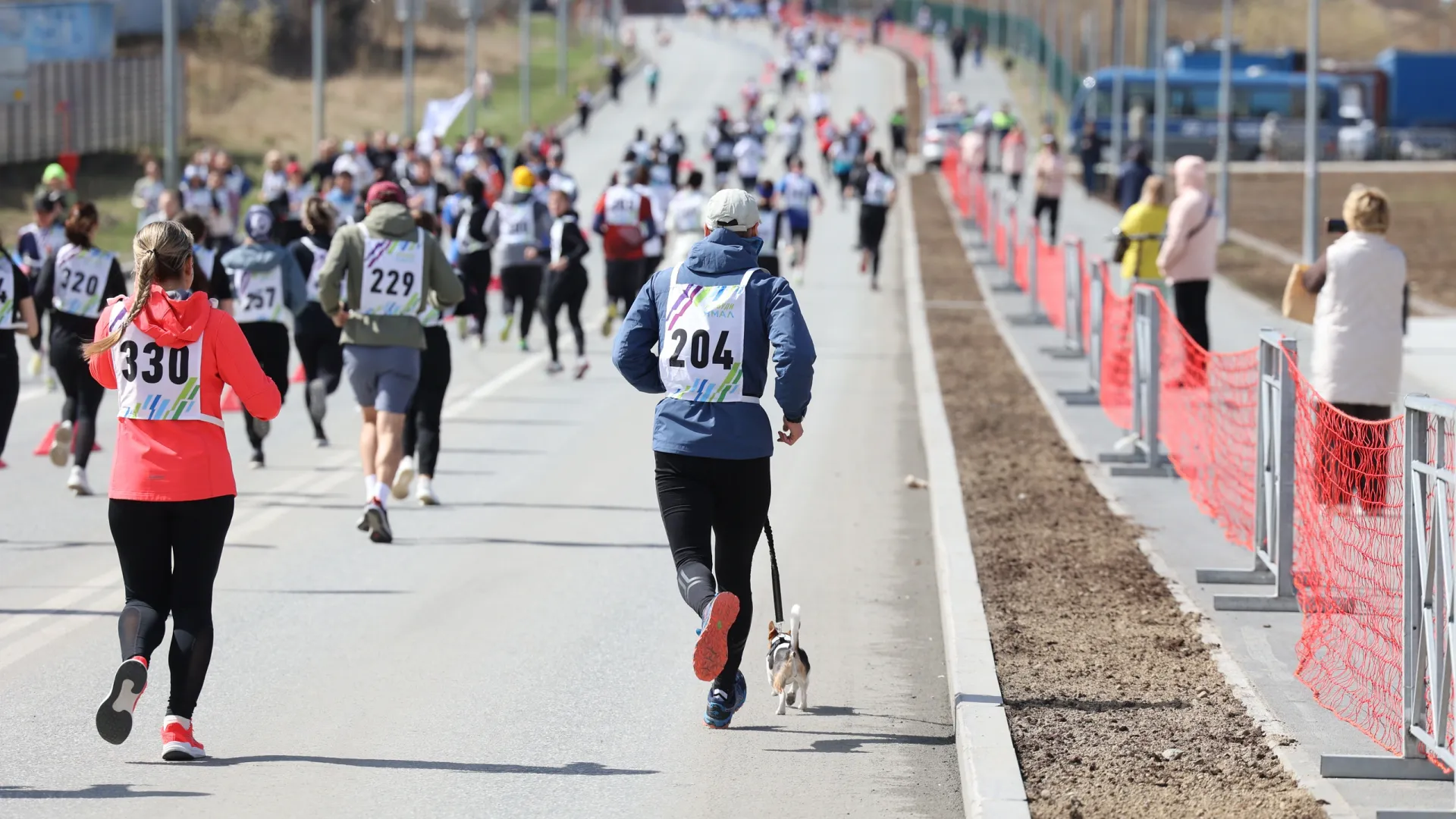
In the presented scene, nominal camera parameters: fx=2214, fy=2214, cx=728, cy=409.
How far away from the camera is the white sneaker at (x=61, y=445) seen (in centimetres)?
1320

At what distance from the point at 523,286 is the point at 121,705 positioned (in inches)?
573

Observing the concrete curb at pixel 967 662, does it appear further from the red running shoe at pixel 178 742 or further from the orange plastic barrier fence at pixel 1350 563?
the red running shoe at pixel 178 742

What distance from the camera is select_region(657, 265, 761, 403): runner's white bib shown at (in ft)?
23.8

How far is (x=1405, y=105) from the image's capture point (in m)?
80.4

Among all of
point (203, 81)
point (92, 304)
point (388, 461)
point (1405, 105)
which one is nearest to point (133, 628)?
point (388, 461)

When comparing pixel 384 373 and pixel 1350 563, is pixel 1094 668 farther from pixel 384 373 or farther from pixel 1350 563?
pixel 384 373

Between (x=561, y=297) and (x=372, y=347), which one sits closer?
(x=372, y=347)

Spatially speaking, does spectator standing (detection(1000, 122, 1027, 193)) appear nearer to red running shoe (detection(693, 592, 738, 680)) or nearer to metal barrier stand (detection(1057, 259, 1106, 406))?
metal barrier stand (detection(1057, 259, 1106, 406))

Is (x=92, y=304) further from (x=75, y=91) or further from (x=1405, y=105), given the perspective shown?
(x=1405, y=105)

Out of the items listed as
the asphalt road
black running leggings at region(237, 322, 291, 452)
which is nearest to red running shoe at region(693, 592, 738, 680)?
the asphalt road

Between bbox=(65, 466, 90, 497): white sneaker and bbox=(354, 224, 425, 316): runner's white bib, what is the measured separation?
2749mm

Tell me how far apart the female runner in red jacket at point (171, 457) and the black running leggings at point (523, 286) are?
13.8 m

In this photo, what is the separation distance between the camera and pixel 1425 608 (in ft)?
21.2

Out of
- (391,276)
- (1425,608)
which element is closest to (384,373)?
(391,276)
